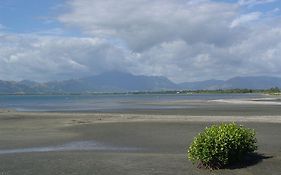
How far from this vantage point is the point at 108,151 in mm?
25047

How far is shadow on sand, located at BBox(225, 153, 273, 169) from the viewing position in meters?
18.2

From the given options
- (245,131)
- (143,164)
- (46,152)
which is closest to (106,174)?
(143,164)

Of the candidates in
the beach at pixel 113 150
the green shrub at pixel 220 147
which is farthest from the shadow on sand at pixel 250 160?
the green shrub at pixel 220 147

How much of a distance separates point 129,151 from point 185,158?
469cm

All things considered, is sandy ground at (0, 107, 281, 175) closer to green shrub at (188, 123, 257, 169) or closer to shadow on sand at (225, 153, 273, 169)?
shadow on sand at (225, 153, 273, 169)

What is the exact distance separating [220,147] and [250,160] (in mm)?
1965

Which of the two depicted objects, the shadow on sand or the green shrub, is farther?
the shadow on sand

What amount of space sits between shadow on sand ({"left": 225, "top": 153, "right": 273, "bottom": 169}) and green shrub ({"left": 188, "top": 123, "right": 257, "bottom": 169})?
18cm

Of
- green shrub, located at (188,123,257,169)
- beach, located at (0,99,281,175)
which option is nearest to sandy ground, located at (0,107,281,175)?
beach, located at (0,99,281,175)

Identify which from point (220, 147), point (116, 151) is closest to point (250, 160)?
point (220, 147)

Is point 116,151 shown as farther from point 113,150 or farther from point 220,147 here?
point 220,147

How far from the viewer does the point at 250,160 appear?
1892 cm

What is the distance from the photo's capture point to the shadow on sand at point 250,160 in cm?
1819

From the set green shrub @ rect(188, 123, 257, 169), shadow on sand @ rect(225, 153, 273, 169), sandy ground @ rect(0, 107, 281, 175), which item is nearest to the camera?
green shrub @ rect(188, 123, 257, 169)
